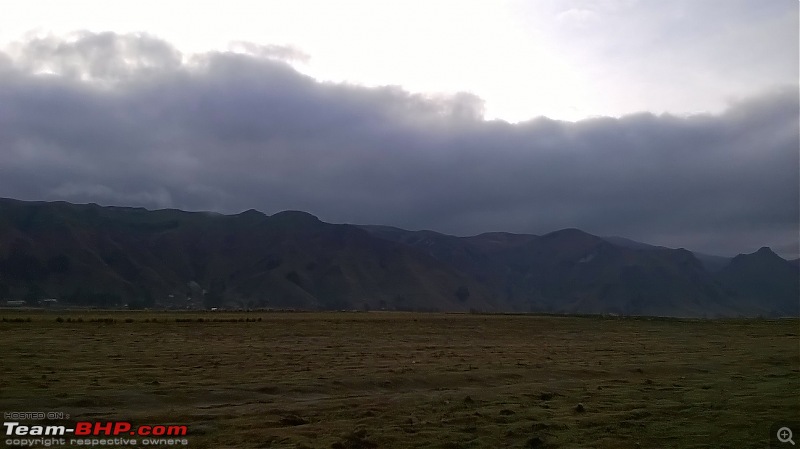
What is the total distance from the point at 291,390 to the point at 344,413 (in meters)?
4.99

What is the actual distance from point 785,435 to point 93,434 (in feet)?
61.8

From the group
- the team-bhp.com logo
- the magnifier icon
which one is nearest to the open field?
the magnifier icon

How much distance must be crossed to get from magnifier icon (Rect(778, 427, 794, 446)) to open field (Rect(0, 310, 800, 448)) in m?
0.45

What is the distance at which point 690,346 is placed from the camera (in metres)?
48.9

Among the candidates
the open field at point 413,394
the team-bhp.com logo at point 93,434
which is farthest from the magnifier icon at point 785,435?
the team-bhp.com logo at point 93,434

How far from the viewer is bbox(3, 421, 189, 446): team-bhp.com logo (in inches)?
610

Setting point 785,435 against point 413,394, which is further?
point 413,394

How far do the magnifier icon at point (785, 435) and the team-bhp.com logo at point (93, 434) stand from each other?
51.3 ft

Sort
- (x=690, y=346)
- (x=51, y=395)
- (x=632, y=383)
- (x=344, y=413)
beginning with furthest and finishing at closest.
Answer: (x=690, y=346), (x=632, y=383), (x=51, y=395), (x=344, y=413)

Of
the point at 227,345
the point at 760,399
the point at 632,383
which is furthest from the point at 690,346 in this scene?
the point at 227,345

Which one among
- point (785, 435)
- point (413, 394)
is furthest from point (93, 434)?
point (785, 435)

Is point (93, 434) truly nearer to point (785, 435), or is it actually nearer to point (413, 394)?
point (413, 394)

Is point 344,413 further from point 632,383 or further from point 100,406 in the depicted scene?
point 632,383

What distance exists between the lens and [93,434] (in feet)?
54.1
